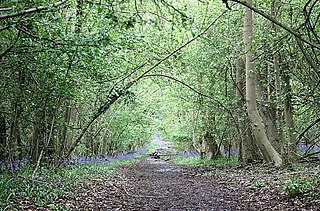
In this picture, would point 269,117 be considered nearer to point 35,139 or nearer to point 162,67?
point 162,67

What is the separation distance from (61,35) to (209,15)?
7.76 m

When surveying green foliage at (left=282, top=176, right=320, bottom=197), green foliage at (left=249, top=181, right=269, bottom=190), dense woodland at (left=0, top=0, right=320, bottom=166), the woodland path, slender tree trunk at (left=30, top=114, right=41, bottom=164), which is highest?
dense woodland at (left=0, top=0, right=320, bottom=166)

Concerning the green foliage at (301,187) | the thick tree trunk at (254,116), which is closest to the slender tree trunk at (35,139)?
the green foliage at (301,187)

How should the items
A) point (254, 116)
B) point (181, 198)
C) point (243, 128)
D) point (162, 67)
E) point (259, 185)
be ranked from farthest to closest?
point (162, 67), point (243, 128), point (254, 116), point (259, 185), point (181, 198)

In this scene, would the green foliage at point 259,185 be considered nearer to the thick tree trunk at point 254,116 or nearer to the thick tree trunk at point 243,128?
the thick tree trunk at point 254,116

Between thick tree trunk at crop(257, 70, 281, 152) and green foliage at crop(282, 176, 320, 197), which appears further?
thick tree trunk at crop(257, 70, 281, 152)

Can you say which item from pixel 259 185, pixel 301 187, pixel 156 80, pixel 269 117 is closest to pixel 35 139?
pixel 259 185

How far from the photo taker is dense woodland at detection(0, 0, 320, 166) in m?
5.45

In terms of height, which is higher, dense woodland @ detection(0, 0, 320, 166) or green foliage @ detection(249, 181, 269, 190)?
dense woodland @ detection(0, 0, 320, 166)

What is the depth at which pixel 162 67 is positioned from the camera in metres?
13.7

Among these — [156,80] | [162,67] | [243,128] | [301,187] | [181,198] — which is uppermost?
[162,67]

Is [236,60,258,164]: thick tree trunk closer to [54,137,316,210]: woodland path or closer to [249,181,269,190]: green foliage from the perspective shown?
[54,137,316,210]: woodland path

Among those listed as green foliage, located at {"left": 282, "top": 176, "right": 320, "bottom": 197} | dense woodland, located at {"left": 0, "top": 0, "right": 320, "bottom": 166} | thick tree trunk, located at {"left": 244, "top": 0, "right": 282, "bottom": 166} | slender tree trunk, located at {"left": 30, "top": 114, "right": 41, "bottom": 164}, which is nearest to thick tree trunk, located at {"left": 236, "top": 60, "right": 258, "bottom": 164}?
dense woodland, located at {"left": 0, "top": 0, "right": 320, "bottom": 166}

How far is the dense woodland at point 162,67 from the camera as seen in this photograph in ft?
17.9
